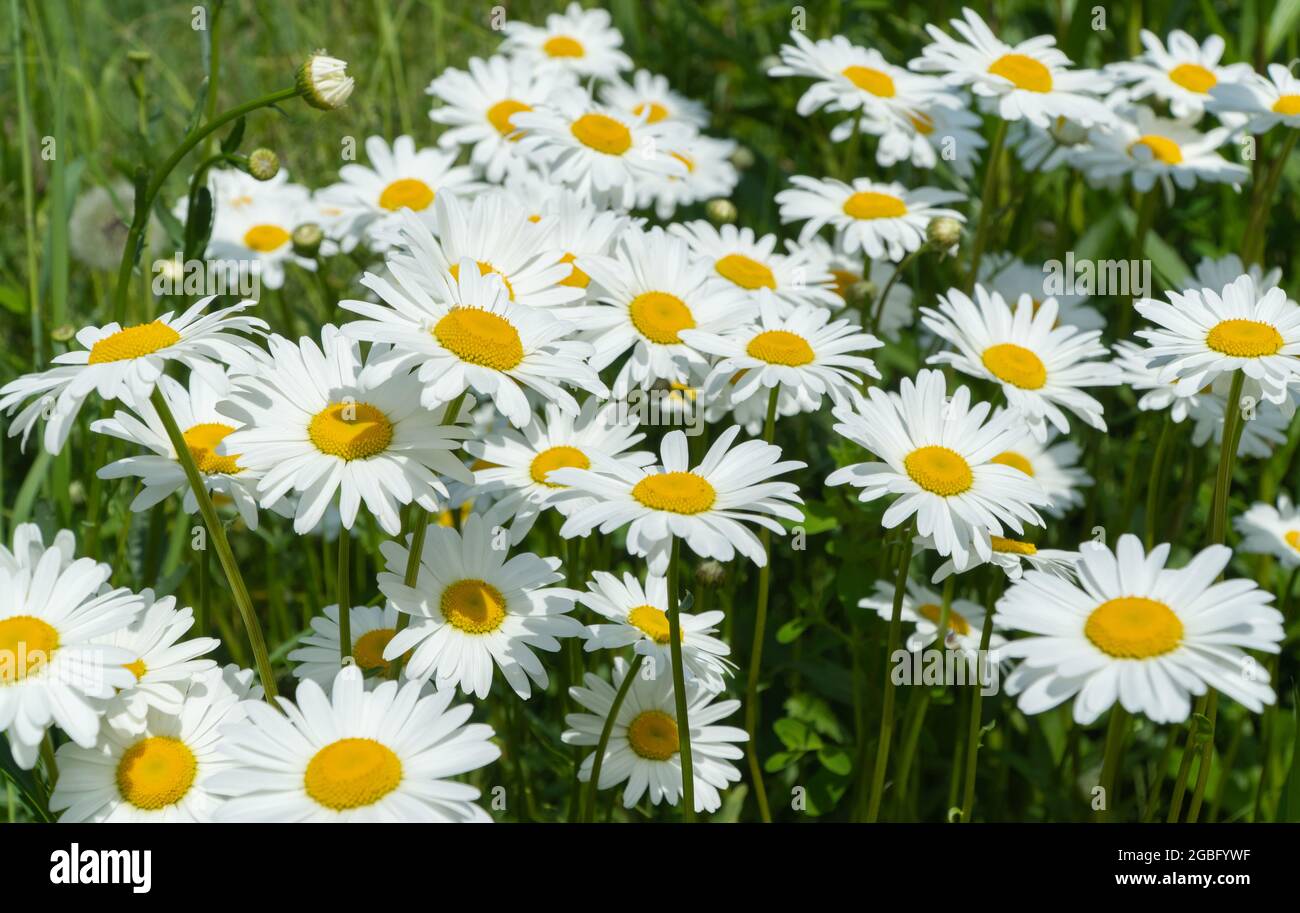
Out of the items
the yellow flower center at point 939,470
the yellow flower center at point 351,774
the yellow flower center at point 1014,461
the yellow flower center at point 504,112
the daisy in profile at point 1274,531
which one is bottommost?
the yellow flower center at point 351,774

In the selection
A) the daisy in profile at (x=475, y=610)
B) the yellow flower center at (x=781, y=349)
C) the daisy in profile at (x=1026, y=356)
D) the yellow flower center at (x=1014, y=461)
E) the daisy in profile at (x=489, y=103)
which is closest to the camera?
the daisy in profile at (x=475, y=610)

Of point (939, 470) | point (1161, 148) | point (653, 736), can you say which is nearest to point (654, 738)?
point (653, 736)

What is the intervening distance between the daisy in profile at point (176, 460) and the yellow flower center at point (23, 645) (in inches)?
9.3

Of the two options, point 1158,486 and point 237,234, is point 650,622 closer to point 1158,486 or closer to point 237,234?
point 1158,486

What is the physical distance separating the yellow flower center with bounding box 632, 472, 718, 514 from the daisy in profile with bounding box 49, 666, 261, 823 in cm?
59

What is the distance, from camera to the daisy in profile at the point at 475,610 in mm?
1857

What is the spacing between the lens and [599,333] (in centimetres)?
226

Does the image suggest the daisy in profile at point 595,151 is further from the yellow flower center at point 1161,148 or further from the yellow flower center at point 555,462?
the yellow flower center at point 1161,148

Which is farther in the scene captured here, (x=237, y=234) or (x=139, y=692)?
(x=237, y=234)

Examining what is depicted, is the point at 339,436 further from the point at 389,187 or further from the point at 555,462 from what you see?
the point at 389,187

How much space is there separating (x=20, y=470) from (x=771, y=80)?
8.48 feet

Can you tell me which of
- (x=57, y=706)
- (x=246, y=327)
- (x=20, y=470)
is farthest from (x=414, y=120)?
(x=57, y=706)

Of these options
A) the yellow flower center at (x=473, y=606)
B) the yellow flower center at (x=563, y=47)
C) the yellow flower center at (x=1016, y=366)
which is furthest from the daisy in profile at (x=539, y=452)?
the yellow flower center at (x=563, y=47)

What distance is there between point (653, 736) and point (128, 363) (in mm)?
984
